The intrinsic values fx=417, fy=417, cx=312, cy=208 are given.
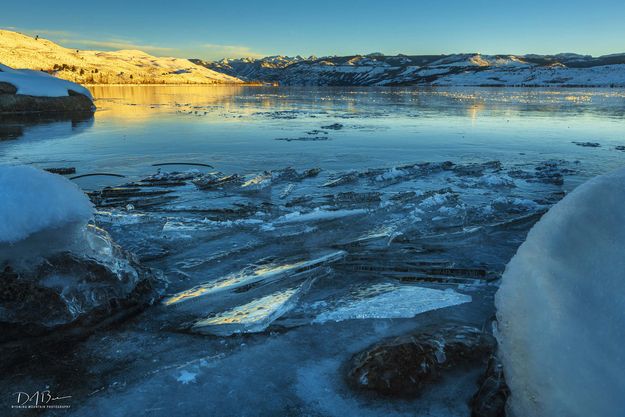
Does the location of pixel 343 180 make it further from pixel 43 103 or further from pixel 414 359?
pixel 43 103

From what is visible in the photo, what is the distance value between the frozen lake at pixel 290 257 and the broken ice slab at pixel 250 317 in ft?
0.06

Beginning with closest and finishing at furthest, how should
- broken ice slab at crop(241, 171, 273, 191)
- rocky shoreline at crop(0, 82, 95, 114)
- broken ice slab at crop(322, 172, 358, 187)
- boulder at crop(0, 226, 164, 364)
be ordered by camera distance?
boulder at crop(0, 226, 164, 364)
broken ice slab at crop(241, 171, 273, 191)
broken ice slab at crop(322, 172, 358, 187)
rocky shoreline at crop(0, 82, 95, 114)

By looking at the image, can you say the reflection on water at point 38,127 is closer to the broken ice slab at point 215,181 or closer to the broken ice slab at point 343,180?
the broken ice slab at point 215,181

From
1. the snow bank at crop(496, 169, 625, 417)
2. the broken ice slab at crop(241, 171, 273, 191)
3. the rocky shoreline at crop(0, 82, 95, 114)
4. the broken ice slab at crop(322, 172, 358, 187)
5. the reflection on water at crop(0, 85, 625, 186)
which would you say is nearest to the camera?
the snow bank at crop(496, 169, 625, 417)

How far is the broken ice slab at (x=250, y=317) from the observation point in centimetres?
346

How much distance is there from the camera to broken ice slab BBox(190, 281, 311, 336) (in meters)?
3.46

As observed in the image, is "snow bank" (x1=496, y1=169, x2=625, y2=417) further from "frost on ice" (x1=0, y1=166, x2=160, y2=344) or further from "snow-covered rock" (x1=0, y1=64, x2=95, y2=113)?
"snow-covered rock" (x1=0, y1=64, x2=95, y2=113)

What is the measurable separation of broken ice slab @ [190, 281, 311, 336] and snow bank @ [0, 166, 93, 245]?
1663mm

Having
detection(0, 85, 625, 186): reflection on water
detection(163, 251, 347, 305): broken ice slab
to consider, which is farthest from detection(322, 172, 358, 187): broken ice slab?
detection(163, 251, 347, 305): broken ice slab

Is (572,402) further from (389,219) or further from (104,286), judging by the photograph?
(389,219)

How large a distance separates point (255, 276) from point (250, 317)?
864 millimetres

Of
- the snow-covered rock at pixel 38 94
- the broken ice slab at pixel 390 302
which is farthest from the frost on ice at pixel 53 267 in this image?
the snow-covered rock at pixel 38 94

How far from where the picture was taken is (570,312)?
2629 millimetres

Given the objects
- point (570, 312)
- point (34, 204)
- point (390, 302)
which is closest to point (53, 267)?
point (34, 204)
